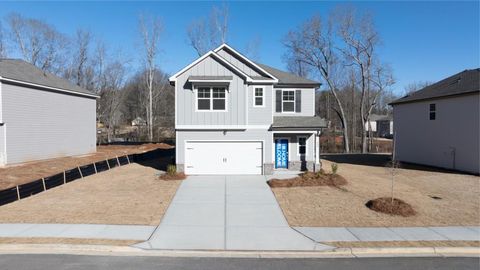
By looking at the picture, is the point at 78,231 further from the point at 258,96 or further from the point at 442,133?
the point at 442,133

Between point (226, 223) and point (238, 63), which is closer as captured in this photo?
point (226, 223)

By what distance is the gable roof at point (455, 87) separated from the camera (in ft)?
72.3

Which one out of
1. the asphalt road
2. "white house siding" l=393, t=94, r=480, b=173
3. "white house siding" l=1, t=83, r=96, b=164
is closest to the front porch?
"white house siding" l=393, t=94, r=480, b=173

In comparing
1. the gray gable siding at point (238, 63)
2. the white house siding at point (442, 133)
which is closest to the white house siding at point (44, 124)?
the gray gable siding at point (238, 63)

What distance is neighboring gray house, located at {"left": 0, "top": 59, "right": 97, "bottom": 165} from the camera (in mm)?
21828

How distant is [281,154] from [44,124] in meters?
17.5

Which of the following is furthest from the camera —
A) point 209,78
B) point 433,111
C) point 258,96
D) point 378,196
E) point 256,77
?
point 433,111

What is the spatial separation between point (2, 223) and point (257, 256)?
7.94 metres

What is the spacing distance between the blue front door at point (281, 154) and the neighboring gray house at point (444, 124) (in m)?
11.4

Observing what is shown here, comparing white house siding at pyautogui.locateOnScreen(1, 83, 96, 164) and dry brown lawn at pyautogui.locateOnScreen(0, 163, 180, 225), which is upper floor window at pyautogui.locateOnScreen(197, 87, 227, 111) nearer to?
dry brown lawn at pyautogui.locateOnScreen(0, 163, 180, 225)

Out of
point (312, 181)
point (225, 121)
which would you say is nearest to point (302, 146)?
point (312, 181)

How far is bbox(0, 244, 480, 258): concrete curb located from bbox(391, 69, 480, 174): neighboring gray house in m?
15.7

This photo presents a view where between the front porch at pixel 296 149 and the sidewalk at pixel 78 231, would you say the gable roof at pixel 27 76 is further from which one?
the front porch at pixel 296 149

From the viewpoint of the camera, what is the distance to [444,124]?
23.6m
